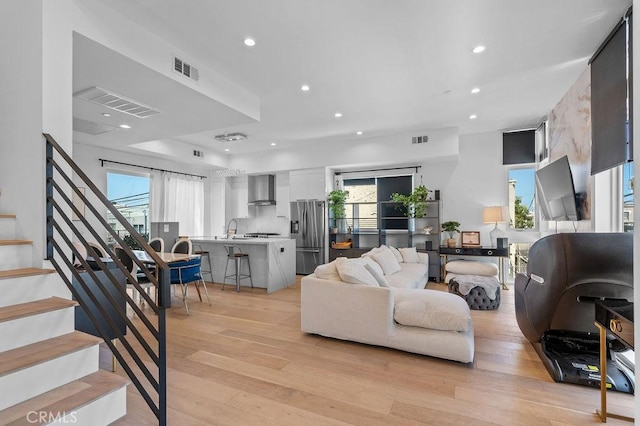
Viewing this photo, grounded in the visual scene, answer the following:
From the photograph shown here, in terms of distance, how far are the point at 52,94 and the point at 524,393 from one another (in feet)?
13.1

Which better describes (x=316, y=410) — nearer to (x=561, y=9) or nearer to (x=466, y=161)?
(x=561, y=9)

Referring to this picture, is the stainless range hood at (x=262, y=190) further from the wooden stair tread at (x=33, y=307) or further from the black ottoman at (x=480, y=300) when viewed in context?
the wooden stair tread at (x=33, y=307)

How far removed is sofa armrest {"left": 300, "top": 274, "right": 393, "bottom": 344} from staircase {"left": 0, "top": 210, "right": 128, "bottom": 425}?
6.02ft

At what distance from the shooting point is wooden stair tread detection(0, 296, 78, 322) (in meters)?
1.63

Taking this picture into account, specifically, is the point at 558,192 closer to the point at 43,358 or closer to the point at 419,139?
the point at 419,139

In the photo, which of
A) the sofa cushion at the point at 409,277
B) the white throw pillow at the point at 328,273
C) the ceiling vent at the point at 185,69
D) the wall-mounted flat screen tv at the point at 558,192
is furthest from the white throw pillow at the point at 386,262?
the ceiling vent at the point at 185,69

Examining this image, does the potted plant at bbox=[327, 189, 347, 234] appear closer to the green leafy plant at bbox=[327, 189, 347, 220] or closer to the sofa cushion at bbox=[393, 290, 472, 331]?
the green leafy plant at bbox=[327, 189, 347, 220]

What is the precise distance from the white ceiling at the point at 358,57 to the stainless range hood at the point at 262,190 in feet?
9.53

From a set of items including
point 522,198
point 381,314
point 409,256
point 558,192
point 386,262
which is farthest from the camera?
point 522,198

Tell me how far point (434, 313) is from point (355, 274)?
0.81 metres

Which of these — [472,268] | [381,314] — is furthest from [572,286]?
[472,268]

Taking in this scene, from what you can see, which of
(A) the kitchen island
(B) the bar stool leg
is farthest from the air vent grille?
(B) the bar stool leg

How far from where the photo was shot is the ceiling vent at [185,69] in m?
3.12

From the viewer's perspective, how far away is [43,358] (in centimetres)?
155
